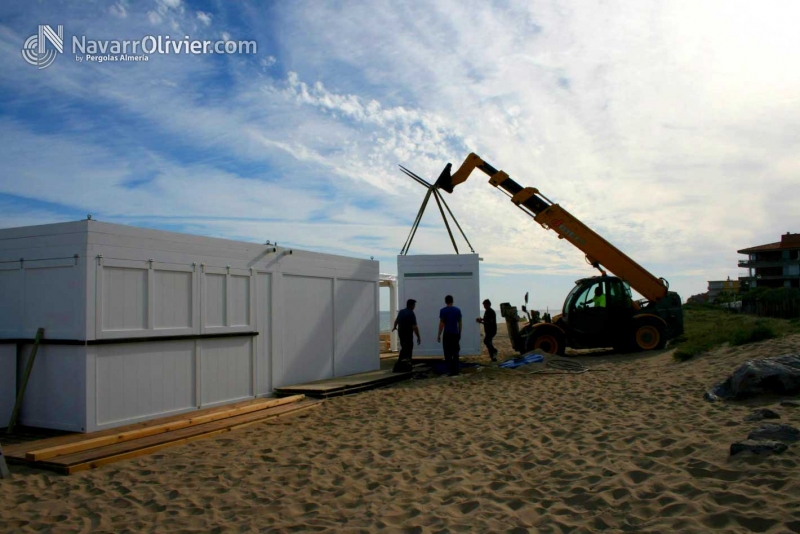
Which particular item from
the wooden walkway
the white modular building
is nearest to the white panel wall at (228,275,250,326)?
the white modular building

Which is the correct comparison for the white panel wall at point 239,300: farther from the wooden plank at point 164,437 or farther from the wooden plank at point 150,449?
the wooden plank at point 150,449

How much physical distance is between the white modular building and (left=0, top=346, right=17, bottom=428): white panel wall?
0.04 ft

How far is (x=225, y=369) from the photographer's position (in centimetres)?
907

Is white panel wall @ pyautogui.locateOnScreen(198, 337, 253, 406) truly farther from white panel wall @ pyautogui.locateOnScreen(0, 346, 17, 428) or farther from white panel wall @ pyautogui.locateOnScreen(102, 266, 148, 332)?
white panel wall @ pyautogui.locateOnScreen(0, 346, 17, 428)

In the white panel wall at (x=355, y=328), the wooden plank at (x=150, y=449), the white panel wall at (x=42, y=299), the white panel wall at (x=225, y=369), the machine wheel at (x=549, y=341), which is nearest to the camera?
the wooden plank at (x=150, y=449)

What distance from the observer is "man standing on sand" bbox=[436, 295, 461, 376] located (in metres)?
11.9

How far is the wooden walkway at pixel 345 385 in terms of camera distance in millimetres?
9812

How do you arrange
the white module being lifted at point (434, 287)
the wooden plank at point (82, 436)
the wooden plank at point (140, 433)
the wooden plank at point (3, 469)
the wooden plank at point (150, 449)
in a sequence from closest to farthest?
the wooden plank at point (3, 469) → the wooden plank at point (150, 449) → the wooden plank at point (140, 433) → the wooden plank at point (82, 436) → the white module being lifted at point (434, 287)

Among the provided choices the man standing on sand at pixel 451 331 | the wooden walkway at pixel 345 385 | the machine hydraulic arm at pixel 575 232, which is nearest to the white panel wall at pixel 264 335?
the wooden walkway at pixel 345 385

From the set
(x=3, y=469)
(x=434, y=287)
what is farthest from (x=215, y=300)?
(x=434, y=287)

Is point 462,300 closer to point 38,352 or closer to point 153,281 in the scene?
point 153,281

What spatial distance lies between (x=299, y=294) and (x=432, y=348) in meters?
4.80

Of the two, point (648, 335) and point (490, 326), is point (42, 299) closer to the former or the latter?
point (490, 326)

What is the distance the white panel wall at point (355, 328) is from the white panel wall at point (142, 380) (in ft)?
12.2
